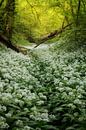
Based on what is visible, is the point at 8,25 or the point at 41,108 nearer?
the point at 41,108

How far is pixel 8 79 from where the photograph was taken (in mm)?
7895

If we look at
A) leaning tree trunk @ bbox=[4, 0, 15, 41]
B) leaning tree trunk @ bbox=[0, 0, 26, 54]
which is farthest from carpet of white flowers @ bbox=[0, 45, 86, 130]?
leaning tree trunk @ bbox=[4, 0, 15, 41]

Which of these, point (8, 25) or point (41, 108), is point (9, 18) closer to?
point (8, 25)

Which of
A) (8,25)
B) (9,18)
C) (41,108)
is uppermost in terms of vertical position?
(41,108)

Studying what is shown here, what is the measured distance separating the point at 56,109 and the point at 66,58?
803 cm

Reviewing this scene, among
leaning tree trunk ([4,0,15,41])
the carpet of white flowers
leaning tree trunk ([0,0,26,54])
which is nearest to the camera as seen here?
the carpet of white flowers

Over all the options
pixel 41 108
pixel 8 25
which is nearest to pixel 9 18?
pixel 8 25

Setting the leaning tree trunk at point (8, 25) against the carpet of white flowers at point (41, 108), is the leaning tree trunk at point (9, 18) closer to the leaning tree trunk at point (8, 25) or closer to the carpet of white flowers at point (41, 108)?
the leaning tree trunk at point (8, 25)

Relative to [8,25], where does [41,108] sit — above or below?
above

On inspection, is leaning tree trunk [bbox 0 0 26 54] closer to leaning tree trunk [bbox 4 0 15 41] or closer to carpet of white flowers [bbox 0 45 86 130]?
leaning tree trunk [bbox 4 0 15 41]

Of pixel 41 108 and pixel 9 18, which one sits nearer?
pixel 41 108

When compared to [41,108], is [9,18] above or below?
below

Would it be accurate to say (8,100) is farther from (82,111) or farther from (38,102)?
(82,111)

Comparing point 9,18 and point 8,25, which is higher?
point 9,18
